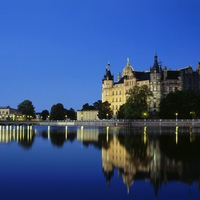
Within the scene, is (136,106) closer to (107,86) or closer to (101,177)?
(107,86)

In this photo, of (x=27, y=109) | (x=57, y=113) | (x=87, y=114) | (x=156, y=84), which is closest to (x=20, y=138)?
(x=156, y=84)

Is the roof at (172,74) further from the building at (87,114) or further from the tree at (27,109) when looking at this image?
the tree at (27,109)

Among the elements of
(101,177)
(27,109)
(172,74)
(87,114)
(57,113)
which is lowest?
(101,177)

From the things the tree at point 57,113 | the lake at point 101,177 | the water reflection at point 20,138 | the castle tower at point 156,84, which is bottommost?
the lake at point 101,177

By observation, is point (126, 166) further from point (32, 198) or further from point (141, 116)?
point (141, 116)

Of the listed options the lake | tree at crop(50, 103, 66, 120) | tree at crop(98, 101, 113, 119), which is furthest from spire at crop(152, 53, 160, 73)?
the lake

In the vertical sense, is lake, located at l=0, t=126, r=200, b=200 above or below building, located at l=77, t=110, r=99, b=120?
below

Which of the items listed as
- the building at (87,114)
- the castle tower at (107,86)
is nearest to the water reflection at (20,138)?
the castle tower at (107,86)

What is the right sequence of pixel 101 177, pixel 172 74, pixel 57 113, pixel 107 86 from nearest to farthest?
1. pixel 101 177
2. pixel 172 74
3. pixel 57 113
4. pixel 107 86

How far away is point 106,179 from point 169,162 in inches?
248

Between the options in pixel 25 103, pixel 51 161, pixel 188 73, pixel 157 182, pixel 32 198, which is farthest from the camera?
pixel 25 103

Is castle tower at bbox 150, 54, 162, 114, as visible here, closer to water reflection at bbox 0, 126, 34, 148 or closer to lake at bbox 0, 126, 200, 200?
water reflection at bbox 0, 126, 34, 148

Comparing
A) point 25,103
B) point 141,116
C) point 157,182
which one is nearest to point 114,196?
point 157,182

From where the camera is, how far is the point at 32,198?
13859 millimetres
